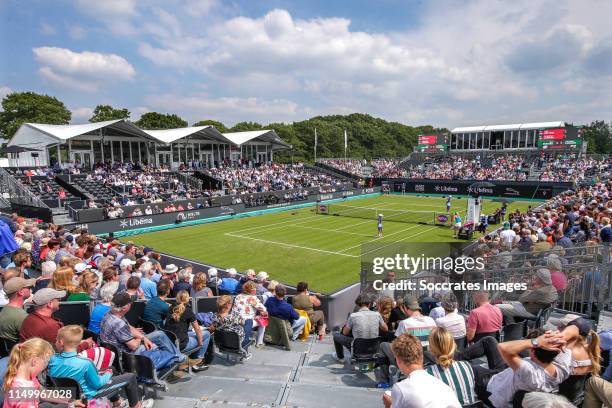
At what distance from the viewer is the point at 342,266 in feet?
64.6

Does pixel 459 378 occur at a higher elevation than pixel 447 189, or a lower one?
higher

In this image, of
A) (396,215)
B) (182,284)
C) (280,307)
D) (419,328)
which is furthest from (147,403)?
(396,215)

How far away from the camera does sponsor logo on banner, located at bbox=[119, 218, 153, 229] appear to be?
29328 mm

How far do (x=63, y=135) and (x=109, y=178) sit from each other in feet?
21.3

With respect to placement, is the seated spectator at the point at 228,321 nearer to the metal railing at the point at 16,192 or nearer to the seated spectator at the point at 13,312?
the seated spectator at the point at 13,312

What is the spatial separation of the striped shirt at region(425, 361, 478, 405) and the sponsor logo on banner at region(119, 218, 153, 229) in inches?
1144

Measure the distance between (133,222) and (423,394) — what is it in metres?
30.0

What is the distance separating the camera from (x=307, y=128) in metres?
104

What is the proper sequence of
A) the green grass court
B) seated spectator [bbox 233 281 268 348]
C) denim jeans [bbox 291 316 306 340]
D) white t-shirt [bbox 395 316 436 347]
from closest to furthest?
white t-shirt [bbox 395 316 436 347] → seated spectator [bbox 233 281 268 348] → denim jeans [bbox 291 316 306 340] → the green grass court

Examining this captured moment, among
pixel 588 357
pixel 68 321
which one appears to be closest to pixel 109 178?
pixel 68 321

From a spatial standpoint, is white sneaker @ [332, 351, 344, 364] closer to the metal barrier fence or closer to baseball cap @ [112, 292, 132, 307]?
the metal barrier fence

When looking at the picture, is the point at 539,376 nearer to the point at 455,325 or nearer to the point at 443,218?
the point at 455,325

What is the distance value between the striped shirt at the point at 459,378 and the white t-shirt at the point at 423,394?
66 cm

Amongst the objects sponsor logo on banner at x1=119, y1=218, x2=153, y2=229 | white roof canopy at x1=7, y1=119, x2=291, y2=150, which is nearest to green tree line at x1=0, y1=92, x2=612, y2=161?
white roof canopy at x1=7, y1=119, x2=291, y2=150
